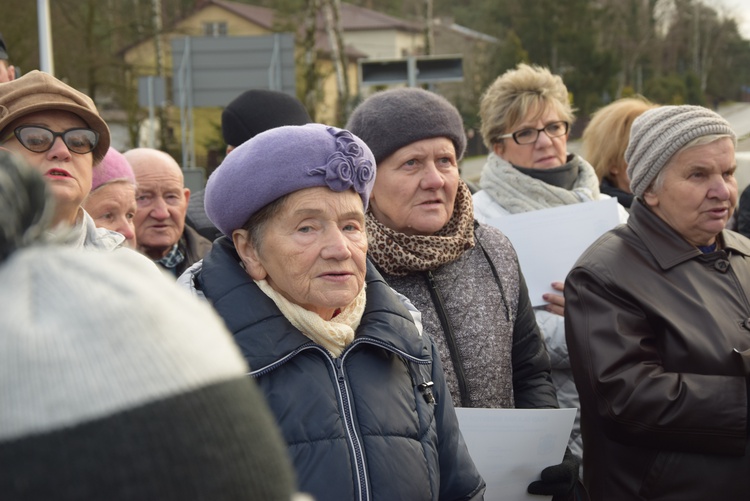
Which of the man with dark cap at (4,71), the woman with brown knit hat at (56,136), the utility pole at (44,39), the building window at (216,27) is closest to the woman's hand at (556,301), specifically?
the woman with brown knit hat at (56,136)

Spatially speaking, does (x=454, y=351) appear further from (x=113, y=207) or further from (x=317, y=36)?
(x=317, y=36)

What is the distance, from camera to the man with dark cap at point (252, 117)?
4.51 m

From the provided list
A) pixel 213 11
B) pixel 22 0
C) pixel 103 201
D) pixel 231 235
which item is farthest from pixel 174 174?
pixel 213 11

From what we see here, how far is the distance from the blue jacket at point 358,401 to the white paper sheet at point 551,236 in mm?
1525

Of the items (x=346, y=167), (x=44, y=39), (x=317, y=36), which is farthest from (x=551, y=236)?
(x=317, y=36)

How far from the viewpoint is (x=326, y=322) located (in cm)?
228

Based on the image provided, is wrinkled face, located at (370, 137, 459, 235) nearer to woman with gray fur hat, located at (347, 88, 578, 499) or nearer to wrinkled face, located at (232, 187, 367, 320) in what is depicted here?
woman with gray fur hat, located at (347, 88, 578, 499)

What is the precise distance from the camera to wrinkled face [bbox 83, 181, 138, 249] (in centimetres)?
371

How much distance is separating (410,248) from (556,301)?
992 millimetres

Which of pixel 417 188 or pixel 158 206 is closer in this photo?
pixel 417 188

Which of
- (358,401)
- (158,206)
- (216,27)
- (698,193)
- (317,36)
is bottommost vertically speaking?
(358,401)

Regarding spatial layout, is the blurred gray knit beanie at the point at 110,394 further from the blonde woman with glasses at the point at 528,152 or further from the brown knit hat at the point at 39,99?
the blonde woman with glasses at the point at 528,152

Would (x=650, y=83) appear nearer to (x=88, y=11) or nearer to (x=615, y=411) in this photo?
(x=88, y=11)

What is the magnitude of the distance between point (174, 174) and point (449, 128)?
1690 mm
